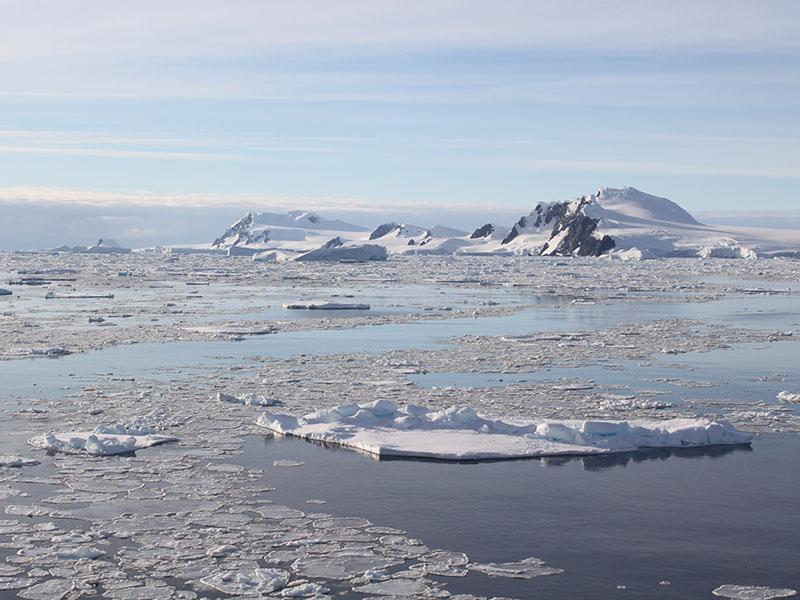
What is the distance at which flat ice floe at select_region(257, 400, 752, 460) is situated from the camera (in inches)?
437

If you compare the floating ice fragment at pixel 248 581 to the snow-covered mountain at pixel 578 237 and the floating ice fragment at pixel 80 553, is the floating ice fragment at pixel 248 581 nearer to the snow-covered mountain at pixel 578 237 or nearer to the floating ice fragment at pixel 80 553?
the floating ice fragment at pixel 80 553

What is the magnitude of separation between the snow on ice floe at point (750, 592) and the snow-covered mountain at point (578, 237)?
64.3 metres

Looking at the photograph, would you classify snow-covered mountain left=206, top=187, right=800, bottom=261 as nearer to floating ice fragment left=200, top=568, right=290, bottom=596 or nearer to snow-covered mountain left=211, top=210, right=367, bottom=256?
snow-covered mountain left=211, top=210, right=367, bottom=256

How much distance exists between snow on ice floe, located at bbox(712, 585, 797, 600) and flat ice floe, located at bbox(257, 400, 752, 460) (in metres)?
3.93

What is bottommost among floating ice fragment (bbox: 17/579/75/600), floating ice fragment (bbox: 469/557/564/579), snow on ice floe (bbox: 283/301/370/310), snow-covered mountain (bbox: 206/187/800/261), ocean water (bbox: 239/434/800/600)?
floating ice fragment (bbox: 17/579/75/600)

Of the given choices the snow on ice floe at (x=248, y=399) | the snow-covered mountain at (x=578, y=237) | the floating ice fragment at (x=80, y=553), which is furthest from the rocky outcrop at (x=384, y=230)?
the floating ice fragment at (x=80, y=553)

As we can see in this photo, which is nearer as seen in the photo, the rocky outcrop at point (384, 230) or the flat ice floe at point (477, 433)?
the flat ice floe at point (477, 433)

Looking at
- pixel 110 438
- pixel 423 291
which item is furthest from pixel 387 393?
pixel 423 291

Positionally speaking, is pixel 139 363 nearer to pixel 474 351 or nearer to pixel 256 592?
pixel 474 351

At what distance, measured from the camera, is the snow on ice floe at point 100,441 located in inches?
435

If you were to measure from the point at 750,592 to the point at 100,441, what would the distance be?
714 cm

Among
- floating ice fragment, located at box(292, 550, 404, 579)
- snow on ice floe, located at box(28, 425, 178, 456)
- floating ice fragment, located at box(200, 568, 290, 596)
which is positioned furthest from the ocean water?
floating ice fragment, located at box(200, 568, 290, 596)

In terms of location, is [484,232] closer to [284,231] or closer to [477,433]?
[284,231]

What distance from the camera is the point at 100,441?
1113 centimetres
